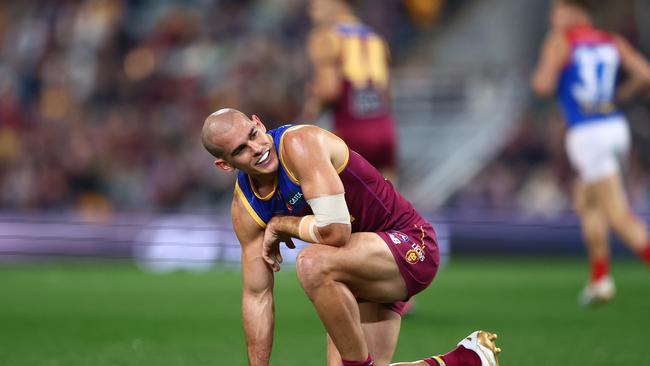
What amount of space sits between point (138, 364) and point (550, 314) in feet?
12.6

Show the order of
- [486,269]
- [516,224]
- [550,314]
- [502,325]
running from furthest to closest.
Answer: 1. [516,224]
2. [486,269]
3. [550,314]
4. [502,325]

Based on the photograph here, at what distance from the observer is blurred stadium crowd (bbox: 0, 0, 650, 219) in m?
15.2

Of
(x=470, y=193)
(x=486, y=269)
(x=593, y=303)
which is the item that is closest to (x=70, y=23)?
(x=470, y=193)

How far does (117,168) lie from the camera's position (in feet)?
53.1

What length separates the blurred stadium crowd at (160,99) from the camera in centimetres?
1518

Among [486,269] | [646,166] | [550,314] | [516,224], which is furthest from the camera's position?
[646,166]

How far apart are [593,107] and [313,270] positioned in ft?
16.8

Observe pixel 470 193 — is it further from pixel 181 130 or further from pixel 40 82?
pixel 40 82

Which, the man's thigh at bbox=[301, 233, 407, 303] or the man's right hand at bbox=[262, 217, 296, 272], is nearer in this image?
the man's thigh at bbox=[301, 233, 407, 303]

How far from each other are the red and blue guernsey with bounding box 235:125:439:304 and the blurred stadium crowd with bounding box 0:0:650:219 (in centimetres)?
958

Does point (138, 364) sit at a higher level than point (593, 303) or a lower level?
higher

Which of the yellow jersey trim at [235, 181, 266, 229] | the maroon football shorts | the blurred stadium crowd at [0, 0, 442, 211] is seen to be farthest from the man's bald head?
the blurred stadium crowd at [0, 0, 442, 211]

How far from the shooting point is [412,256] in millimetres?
5230

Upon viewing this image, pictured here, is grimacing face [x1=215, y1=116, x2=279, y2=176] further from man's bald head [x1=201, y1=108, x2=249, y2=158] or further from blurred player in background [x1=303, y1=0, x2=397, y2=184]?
blurred player in background [x1=303, y1=0, x2=397, y2=184]
